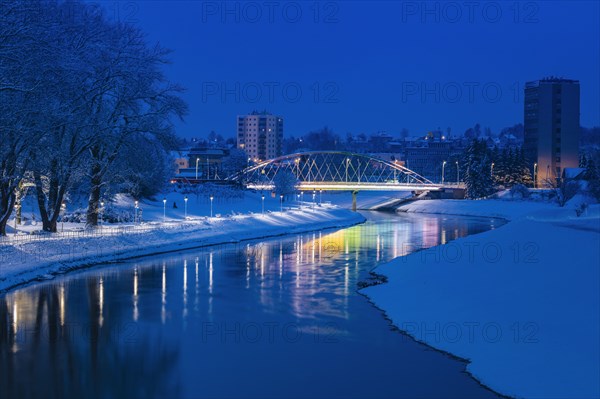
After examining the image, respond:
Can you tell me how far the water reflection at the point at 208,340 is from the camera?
16453 millimetres

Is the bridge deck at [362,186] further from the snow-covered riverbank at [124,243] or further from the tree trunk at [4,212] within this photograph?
the tree trunk at [4,212]

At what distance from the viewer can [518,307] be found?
2094cm

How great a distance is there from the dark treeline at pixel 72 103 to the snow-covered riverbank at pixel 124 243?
302 cm

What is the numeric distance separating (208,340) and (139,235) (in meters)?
26.0

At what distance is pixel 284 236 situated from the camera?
62625mm

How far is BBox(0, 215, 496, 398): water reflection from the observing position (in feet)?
54.0

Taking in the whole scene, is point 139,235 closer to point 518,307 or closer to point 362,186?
point 518,307

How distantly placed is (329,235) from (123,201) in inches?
803

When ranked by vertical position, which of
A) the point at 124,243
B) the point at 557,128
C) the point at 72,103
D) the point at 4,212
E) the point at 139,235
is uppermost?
the point at 557,128

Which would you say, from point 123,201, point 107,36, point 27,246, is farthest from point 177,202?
point 27,246

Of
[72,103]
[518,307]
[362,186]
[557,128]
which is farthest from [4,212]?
[557,128]

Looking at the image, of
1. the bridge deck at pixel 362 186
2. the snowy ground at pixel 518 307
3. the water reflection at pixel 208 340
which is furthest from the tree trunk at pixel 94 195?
the bridge deck at pixel 362 186

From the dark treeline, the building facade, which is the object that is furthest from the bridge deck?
the dark treeline

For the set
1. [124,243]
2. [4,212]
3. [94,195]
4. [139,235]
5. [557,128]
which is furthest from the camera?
[557,128]
